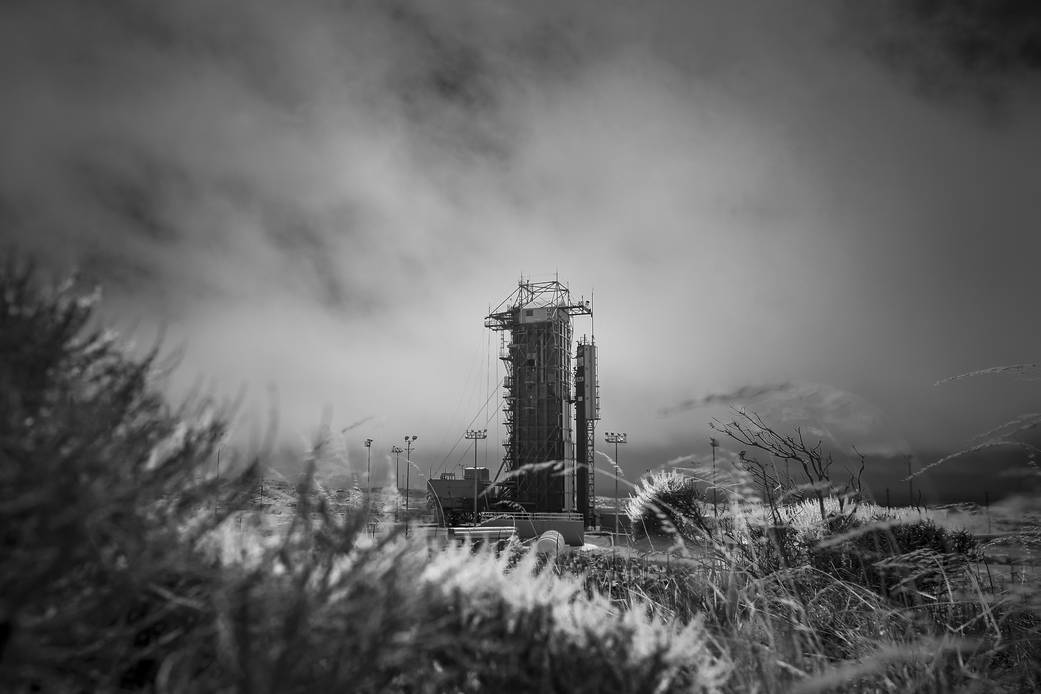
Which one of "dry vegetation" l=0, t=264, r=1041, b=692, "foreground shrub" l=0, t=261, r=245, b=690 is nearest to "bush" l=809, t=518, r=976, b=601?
"dry vegetation" l=0, t=264, r=1041, b=692

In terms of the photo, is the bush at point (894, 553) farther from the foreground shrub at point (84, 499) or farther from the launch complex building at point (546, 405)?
the launch complex building at point (546, 405)

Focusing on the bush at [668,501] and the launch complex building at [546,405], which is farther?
the launch complex building at [546,405]

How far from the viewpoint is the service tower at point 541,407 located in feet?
215

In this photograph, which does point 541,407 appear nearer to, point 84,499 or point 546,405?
point 546,405

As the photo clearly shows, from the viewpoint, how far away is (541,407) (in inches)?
2621

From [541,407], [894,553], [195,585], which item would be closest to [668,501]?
[894,553]

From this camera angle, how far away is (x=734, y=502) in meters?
5.05

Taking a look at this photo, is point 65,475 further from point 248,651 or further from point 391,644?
point 391,644

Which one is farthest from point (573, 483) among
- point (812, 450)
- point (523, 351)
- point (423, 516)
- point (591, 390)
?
point (423, 516)

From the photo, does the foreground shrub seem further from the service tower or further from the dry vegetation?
the service tower

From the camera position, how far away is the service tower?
65500mm

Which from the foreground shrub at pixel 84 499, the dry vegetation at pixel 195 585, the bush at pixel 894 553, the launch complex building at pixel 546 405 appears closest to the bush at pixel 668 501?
the bush at pixel 894 553

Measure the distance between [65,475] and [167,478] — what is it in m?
0.27

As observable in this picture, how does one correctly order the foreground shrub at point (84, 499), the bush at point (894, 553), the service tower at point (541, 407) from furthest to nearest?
the service tower at point (541, 407), the bush at point (894, 553), the foreground shrub at point (84, 499)
